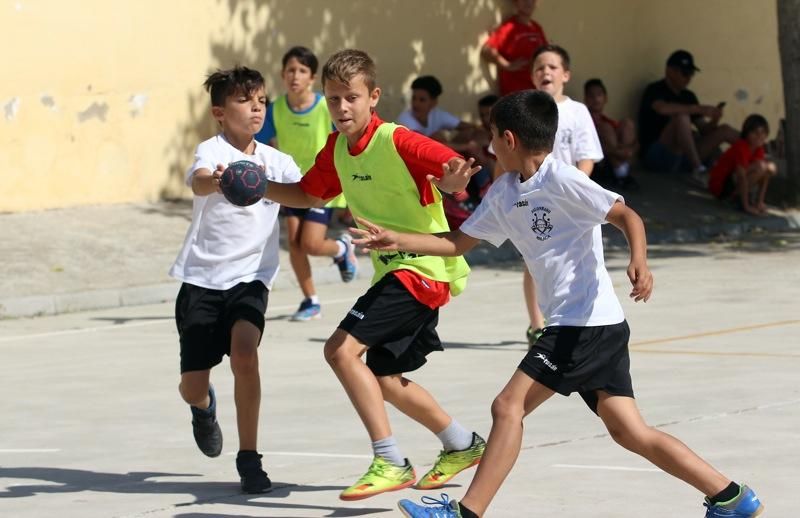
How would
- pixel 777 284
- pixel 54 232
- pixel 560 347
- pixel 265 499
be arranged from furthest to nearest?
pixel 54 232 < pixel 777 284 < pixel 265 499 < pixel 560 347

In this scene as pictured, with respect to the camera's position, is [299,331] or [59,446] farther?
[299,331]

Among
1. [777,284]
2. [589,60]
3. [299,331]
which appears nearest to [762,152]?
[589,60]

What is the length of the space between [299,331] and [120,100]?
22.0 feet

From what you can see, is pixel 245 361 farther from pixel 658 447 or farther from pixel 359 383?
pixel 658 447

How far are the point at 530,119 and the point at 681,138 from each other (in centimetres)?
1758

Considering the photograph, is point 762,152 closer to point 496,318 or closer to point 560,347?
point 496,318

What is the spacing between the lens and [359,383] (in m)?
6.74

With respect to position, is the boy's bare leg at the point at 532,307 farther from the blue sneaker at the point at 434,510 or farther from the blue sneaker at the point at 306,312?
the blue sneaker at the point at 434,510

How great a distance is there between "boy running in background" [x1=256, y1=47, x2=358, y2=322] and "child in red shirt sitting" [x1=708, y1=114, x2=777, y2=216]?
9.26m

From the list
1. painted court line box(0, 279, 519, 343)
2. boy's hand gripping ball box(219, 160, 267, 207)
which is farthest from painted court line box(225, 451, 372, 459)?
painted court line box(0, 279, 519, 343)

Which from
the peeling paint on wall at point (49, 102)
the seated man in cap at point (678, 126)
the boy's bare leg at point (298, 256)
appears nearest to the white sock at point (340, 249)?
the boy's bare leg at point (298, 256)

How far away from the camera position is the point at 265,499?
6.93 m

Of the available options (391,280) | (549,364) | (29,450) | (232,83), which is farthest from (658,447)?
(29,450)

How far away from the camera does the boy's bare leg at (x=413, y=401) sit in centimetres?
698
